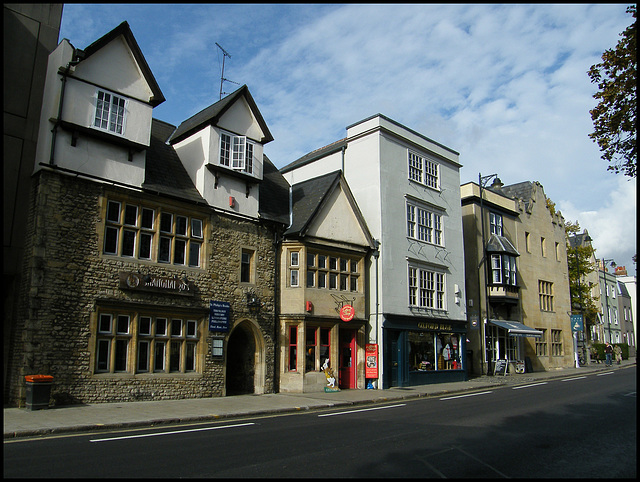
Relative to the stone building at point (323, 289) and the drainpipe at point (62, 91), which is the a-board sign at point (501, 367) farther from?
the drainpipe at point (62, 91)

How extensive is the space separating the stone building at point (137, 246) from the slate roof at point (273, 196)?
41 centimetres

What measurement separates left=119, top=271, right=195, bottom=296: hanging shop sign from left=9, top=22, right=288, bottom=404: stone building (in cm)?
5

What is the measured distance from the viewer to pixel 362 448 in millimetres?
9109

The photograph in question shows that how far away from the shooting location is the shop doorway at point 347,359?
23297mm

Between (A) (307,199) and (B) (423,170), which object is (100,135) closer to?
(A) (307,199)

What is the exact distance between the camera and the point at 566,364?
39.7 meters

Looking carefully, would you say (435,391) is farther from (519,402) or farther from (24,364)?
(24,364)

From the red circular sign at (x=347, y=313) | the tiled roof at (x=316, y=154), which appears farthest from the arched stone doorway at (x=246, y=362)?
the tiled roof at (x=316, y=154)

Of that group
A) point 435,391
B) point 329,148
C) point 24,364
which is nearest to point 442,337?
point 435,391

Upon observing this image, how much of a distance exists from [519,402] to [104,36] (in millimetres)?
17886

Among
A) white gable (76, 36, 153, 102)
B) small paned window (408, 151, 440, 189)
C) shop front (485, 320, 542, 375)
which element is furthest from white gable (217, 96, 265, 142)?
shop front (485, 320, 542, 375)

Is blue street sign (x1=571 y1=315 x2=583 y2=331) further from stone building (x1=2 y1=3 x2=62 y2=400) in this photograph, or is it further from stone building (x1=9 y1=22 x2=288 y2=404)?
stone building (x1=2 y1=3 x2=62 y2=400)

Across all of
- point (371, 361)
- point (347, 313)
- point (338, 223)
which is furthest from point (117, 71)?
point (371, 361)

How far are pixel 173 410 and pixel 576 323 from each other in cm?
3364
